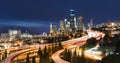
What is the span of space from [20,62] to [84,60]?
19.5 ft

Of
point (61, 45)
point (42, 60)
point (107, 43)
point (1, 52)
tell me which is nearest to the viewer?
point (42, 60)

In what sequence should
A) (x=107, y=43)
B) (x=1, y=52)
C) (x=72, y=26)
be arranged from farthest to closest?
(x=72, y=26) < (x=107, y=43) < (x=1, y=52)

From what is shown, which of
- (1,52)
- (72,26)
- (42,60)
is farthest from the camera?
(72,26)

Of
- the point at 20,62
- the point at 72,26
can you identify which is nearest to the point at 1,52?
the point at 20,62

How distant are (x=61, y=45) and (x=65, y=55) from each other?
23.8ft

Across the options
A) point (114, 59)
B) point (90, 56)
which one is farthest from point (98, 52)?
point (114, 59)

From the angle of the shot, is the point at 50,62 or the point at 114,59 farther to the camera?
the point at 50,62

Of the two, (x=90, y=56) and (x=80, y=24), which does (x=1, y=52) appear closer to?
(x=90, y=56)

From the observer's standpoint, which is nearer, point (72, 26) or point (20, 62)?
point (20, 62)

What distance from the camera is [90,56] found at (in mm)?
26125

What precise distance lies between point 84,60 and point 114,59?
7.93 metres

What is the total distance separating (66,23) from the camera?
101 m

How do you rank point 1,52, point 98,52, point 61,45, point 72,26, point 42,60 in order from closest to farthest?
point 42,60
point 98,52
point 1,52
point 61,45
point 72,26

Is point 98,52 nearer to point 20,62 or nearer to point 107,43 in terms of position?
point 107,43
